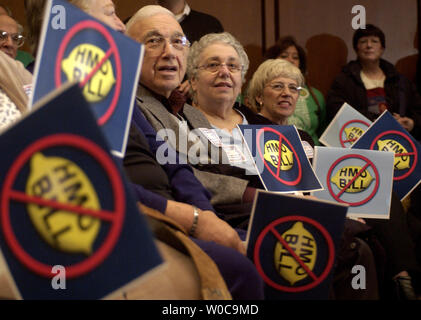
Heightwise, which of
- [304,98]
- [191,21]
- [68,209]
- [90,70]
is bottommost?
[68,209]

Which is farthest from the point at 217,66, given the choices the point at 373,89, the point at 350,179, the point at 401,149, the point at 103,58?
the point at 373,89

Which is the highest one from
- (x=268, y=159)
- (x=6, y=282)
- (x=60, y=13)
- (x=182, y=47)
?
(x=182, y=47)

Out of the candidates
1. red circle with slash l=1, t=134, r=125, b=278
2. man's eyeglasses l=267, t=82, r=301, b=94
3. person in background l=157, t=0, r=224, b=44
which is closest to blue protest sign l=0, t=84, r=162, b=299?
red circle with slash l=1, t=134, r=125, b=278

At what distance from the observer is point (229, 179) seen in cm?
191

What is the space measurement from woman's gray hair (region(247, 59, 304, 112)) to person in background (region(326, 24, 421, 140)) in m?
0.96

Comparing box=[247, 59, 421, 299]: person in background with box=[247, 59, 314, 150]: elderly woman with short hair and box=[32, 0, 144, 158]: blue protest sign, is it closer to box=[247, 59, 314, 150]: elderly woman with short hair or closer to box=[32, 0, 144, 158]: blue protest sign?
box=[247, 59, 314, 150]: elderly woman with short hair

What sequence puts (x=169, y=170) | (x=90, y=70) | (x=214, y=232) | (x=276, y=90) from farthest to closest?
(x=276, y=90) → (x=169, y=170) → (x=214, y=232) → (x=90, y=70)

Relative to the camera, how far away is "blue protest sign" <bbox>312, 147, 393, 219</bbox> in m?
2.01

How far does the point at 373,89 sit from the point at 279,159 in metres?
2.26

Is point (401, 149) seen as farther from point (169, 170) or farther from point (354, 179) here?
point (169, 170)

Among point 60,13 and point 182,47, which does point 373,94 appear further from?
point 60,13

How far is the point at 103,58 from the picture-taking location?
105cm
